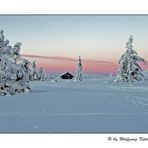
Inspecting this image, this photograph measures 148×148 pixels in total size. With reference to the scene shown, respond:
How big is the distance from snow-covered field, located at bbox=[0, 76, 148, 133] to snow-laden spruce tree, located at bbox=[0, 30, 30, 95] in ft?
4.85

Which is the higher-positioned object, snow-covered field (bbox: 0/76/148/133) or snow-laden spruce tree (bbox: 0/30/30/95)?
snow-laden spruce tree (bbox: 0/30/30/95)

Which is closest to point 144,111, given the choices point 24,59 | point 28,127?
point 28,127

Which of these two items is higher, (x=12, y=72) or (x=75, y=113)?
(x=12, y=72)

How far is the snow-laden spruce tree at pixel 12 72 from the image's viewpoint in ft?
96.5

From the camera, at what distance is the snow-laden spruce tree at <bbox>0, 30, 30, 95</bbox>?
29408 millimetres

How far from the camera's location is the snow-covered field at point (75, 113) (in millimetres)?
20750

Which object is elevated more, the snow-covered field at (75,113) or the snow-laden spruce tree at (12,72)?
the snow-laden spruce tree at (12,72)

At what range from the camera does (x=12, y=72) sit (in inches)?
1189

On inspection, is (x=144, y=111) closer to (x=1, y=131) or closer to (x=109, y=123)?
(x=109, y=123)

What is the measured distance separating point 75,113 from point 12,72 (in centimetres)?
879

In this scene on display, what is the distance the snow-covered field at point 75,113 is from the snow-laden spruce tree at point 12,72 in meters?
1.48

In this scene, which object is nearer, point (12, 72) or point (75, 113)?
point (75, 113)

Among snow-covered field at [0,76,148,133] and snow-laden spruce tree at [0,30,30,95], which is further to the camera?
snow-laden spruce tree at [0,30,30,95]

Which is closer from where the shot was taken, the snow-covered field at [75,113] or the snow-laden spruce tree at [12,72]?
the snow-covered field at [75,113]
